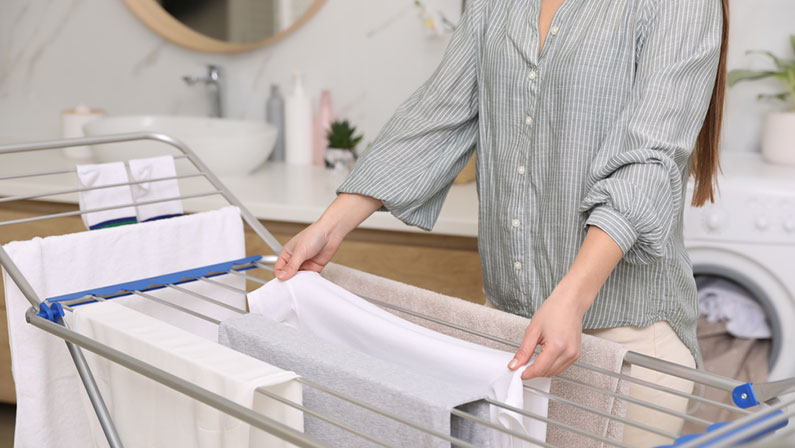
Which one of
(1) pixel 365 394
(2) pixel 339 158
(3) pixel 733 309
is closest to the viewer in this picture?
(1) pixel 365 394

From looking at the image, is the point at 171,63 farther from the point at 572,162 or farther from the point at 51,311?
the point at 572,162

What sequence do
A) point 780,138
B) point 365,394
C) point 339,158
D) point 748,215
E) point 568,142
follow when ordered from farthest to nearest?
point 339,158 → point 780,138 → point 748,215 → point 568,142 → point 365,394

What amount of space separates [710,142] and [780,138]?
1.06 meters

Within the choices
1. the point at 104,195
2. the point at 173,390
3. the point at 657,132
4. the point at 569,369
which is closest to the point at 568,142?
the point at 657,132

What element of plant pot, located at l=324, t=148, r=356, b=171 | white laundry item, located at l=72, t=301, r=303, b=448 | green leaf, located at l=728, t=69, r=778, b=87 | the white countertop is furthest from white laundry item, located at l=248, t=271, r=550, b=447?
green leaf, located at l=728, t=69, r=778, b=87

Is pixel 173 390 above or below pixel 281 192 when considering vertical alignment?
below

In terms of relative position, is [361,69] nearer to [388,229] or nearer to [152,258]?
[388,229]

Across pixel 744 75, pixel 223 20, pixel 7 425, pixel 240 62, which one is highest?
pixel 223 20

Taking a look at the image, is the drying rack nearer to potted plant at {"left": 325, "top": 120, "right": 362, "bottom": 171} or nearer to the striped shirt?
the striped shirt

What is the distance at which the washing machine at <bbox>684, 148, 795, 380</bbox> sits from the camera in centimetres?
163

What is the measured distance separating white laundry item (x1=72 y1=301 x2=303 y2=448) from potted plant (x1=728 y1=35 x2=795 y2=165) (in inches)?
64.0

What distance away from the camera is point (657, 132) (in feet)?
2.76

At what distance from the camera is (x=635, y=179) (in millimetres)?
816

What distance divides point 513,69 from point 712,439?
581 mm
